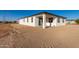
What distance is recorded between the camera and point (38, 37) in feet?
7.34

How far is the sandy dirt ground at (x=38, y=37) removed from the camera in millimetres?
2223

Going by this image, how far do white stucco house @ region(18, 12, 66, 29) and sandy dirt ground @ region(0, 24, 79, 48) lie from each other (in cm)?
7

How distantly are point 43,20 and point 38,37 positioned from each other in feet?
0.81

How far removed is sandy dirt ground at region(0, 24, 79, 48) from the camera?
222cm

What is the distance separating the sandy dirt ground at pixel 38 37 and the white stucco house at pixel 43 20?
0.23 feet

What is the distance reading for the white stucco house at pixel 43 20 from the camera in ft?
7.38

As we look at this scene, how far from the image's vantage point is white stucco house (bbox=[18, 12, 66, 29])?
7.38 feet

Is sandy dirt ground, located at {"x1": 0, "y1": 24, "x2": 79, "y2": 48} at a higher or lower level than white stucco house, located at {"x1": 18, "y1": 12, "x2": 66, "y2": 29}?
lower

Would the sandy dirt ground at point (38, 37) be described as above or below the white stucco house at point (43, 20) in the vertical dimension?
below

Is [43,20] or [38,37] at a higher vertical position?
[43,20]
